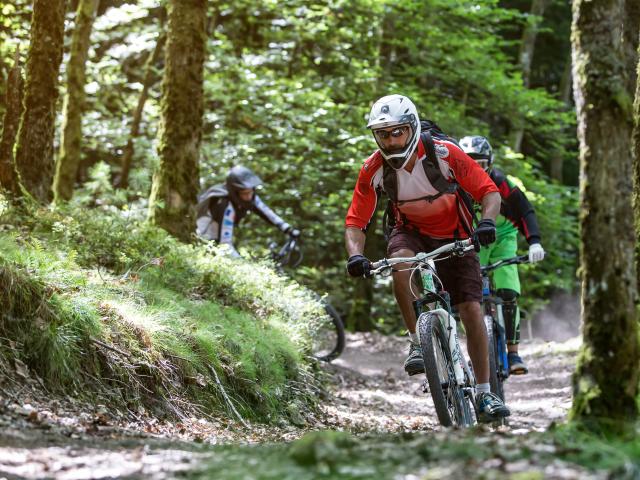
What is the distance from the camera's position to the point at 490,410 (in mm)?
6781

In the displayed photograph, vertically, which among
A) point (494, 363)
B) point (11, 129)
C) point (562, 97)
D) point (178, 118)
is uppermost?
point (562, 97)

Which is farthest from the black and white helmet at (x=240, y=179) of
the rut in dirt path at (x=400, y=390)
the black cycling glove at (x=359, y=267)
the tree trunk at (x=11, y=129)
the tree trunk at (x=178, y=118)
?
the black cycling glove at (x=359, y=267)

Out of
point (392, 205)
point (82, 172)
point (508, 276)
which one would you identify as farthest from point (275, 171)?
point (392, 205)

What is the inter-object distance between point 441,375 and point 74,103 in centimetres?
1055

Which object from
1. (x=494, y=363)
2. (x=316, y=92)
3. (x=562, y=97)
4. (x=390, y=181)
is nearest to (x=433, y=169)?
(x=390, y=181)

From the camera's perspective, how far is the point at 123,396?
21.1 ft

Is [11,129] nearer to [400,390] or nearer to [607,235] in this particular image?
[400,390]

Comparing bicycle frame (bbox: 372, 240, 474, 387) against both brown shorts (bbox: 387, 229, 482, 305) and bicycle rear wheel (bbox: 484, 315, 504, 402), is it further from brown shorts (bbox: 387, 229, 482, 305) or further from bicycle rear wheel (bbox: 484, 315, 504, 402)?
bicycle rear wheel (bbox: 484, 315, 504, 402)

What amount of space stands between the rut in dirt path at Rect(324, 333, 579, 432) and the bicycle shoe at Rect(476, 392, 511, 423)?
0.23 m

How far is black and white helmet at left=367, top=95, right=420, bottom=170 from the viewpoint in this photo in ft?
21.8

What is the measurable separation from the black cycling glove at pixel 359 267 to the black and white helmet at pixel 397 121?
0.83m

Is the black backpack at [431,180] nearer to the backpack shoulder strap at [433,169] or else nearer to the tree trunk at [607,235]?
the backpack shoulder strap at [433,169]

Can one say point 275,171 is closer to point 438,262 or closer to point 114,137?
point 114,137

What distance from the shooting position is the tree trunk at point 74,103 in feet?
48.4
